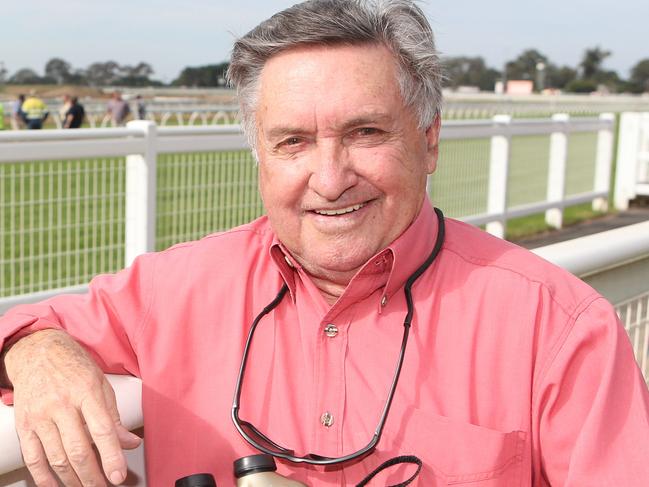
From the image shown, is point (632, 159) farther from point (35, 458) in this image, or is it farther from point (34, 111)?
point (34, 111)

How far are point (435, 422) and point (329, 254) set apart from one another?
1.53 ft

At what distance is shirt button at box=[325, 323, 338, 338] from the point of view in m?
2.15

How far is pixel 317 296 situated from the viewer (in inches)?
87.9

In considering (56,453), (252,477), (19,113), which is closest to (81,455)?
(56,453)

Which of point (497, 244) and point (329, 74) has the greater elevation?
point (329, 74)

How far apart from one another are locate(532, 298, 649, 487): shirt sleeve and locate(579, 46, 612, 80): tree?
17246cm

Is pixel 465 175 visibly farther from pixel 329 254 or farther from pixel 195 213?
pixel 329 254

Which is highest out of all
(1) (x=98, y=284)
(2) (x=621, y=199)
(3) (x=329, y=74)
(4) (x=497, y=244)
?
(3) (x=329, y=74)

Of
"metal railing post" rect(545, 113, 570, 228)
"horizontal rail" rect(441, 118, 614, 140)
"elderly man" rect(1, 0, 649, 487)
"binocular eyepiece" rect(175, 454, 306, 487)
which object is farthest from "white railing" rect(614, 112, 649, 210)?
"binocular eyepiece" rect(175, 454, 306, 487)

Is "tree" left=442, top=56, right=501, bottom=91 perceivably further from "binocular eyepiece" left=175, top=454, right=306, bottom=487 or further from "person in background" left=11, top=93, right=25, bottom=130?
"binocular eyepiece" left=175, top=454, right=306, bottom=487

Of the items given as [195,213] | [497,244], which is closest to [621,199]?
[195,213]

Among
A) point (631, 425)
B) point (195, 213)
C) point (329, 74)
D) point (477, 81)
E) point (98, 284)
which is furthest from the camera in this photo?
point (477, 81)

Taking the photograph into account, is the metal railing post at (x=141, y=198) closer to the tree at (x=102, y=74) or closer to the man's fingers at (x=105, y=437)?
the man's fingers at (x=105, y=437)

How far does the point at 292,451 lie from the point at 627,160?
13.8 meters
